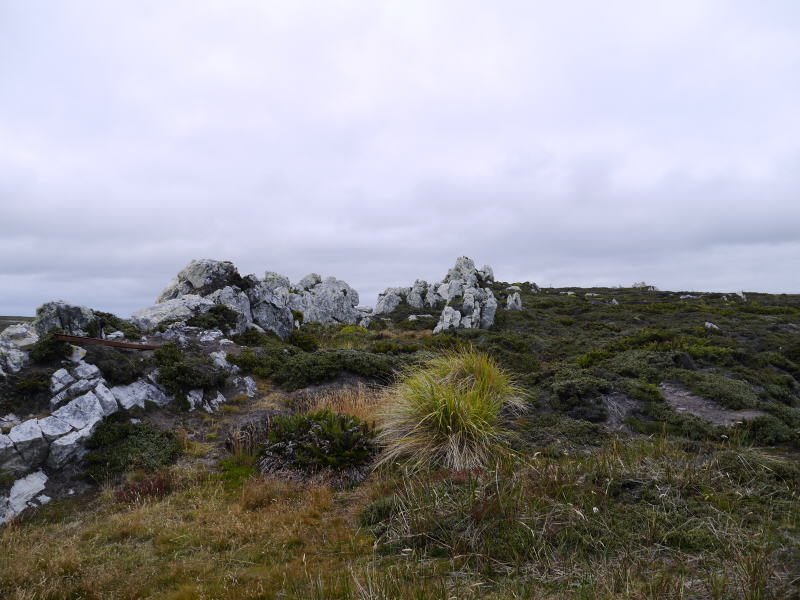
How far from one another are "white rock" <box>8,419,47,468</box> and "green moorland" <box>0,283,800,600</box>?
2.50 ft

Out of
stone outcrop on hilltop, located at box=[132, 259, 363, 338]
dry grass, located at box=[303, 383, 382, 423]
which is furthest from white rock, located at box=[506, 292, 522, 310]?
dry grass, located at box=[303, 383, 382, 423]

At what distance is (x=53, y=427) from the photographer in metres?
7.96

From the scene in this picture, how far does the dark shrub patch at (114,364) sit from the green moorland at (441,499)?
0.77 m

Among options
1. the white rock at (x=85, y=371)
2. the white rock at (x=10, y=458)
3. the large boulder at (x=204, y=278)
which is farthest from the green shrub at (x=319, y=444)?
the large boulder at (x=204, y=278)

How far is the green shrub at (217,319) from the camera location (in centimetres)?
1585

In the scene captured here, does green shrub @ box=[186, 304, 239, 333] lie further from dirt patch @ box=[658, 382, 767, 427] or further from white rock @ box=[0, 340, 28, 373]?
dirt patch @ box=[658, 382, 767, 427]

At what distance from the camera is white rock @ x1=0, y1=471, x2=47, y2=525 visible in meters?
6.57

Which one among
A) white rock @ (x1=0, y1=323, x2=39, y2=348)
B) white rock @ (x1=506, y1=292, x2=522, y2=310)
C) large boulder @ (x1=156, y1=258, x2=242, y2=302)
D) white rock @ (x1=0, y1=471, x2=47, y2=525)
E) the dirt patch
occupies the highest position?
large boulder @ (x1=156, y1=258, x2=242, y2=302)

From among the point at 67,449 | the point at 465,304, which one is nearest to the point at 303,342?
Answer: the point at 67,449

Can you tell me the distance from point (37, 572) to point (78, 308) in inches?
425

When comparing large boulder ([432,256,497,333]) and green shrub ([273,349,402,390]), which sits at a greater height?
large boulder ([432,256,497,333])

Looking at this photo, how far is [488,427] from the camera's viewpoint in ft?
A: 25.0

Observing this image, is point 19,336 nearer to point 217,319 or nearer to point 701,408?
point 217,319

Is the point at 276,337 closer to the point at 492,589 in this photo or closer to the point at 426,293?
the point at 492,589
